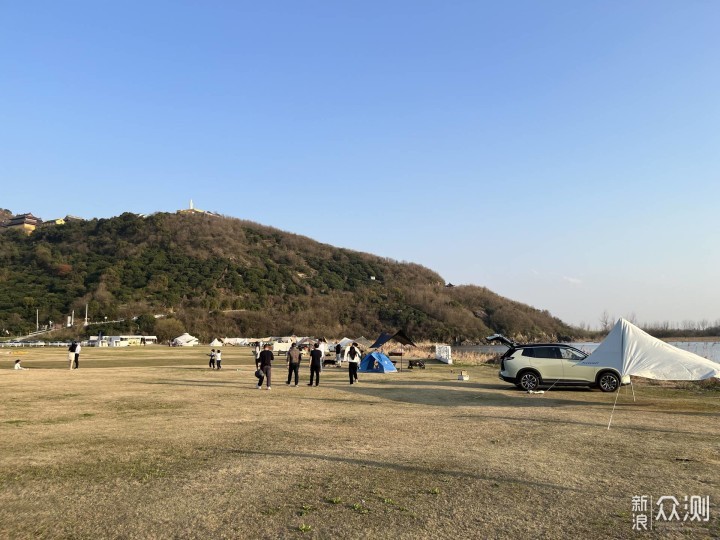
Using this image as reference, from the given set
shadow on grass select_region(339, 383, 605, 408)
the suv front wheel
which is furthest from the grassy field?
the suv front wheel

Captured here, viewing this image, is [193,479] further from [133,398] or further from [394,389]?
[394,389]

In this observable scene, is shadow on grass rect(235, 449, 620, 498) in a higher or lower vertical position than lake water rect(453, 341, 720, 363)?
higher

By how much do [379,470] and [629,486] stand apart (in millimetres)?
3480

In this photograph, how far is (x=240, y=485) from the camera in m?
7.21

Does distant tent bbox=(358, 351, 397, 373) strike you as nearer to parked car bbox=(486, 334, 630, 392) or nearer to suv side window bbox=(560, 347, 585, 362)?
parked car bbox=(486, 334, 630, 392)

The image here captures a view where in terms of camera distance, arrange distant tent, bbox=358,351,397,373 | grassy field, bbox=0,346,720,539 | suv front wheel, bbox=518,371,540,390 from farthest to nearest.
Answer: distant tent, bbox=358,351,397,373, suv front wheel, bbox=518,371,540,390, grassy field, bbox=0,346,720,539

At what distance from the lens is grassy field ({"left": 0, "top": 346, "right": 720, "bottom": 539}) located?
5785 mm

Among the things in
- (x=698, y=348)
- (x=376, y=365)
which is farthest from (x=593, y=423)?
(x=698, y=348)

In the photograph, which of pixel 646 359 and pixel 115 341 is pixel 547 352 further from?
pixel 115 341

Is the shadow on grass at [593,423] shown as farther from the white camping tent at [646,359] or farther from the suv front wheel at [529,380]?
the suv front wheel at [529,380]

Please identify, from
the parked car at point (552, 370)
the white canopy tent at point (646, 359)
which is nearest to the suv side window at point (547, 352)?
the parked car at point (552, 370)

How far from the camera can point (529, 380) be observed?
19875 millimetres

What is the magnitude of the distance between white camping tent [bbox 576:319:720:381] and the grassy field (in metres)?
1.18

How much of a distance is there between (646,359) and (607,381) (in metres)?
5.59
